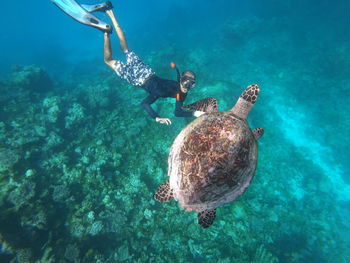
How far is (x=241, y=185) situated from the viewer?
11.7 feet

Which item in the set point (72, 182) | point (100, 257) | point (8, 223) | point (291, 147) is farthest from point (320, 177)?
point (8, 223)

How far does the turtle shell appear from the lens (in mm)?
3195

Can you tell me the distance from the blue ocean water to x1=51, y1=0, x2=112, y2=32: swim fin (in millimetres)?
4123

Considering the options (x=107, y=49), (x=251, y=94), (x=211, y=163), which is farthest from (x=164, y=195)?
(x=107, y=49)

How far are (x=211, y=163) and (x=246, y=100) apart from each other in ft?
6.13

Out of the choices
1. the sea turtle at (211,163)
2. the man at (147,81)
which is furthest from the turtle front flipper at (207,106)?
the sea turtle at (211,163)

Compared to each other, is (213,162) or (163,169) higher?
(163,169)

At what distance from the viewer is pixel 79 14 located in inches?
249

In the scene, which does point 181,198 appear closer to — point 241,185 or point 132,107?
point 241,185

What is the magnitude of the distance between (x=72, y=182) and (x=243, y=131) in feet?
20.6

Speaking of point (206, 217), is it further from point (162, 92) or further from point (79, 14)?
point (79, 14)

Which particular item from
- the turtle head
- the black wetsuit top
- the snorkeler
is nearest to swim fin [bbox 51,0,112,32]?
the snorkeler

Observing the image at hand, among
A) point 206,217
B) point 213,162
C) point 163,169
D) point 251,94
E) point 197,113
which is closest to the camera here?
point 213,162

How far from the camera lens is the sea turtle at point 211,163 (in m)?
3.20
